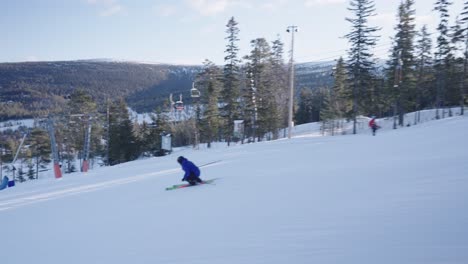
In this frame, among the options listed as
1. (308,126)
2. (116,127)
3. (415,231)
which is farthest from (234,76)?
(415,231)

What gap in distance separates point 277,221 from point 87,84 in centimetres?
15880

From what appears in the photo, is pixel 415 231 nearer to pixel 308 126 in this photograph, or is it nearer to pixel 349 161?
pixel 349 161

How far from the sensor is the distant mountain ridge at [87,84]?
123 meters

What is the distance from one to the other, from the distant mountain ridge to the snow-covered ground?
101 meters

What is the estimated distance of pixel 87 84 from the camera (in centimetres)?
14700

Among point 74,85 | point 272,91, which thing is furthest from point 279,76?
point 74,85

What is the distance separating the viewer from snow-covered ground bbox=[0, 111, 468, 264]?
4.49 metres

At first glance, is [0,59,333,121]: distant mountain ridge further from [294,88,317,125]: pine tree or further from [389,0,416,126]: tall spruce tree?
[389,0,416,126]: tall spruce tree

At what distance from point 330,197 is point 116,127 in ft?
153

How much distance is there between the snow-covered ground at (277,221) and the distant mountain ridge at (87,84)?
330 ft

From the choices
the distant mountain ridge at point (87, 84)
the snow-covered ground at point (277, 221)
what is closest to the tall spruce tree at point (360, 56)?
the snow-covered ground at point (277, 221)

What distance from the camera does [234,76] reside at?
39656 millimetres

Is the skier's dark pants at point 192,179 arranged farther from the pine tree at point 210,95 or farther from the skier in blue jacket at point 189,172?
the pine tree at point 210,95

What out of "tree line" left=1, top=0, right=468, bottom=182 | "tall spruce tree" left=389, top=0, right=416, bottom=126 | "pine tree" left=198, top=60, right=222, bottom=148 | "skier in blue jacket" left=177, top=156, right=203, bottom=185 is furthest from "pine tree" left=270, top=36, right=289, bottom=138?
"skier in blue jacket" left=177, top=156, right=203, bottom=185
